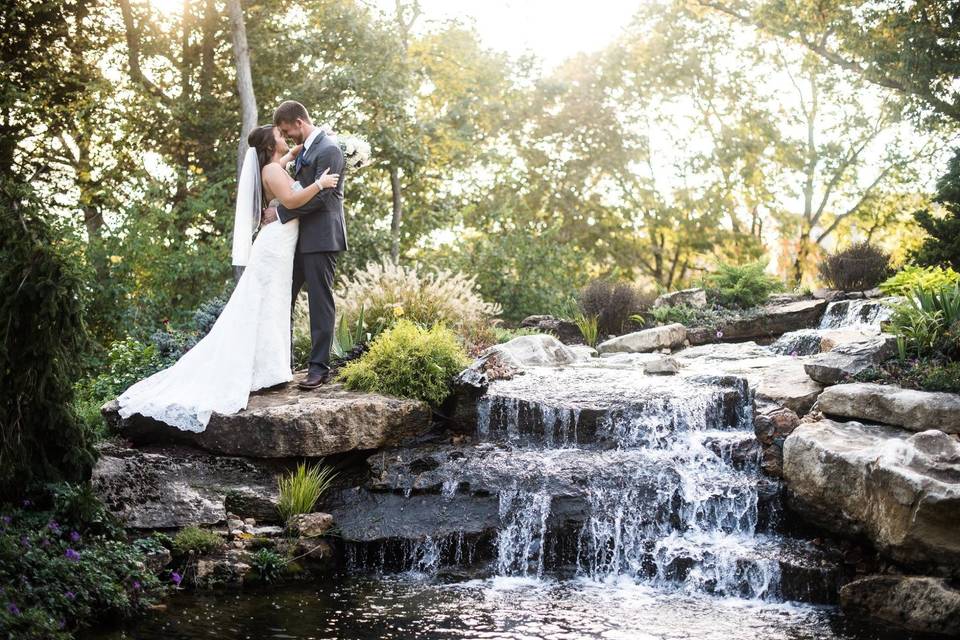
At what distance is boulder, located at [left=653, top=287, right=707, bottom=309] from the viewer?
46.9ft

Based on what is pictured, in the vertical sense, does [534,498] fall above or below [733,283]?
below

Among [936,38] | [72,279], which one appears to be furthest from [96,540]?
[936,38]

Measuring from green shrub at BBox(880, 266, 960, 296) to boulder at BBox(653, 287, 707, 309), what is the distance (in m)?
3.33

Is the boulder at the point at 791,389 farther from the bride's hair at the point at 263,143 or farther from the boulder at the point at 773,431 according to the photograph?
the bride's hair at the point at 263,143

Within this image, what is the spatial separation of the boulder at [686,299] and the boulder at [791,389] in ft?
19.0

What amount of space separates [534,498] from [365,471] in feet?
5.05

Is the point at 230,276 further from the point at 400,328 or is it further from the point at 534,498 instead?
the point at 534,498

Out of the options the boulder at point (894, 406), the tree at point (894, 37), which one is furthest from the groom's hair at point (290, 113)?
the tree at point (894, 37)

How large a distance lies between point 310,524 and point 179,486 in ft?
3.15

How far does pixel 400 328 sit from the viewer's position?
27.5 ft

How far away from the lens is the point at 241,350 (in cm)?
744

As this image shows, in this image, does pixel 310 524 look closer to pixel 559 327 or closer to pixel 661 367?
pixel 661 367

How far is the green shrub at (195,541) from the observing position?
588cm

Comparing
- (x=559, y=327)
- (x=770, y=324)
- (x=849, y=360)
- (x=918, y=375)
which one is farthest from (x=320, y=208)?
(x=770, y=324)
